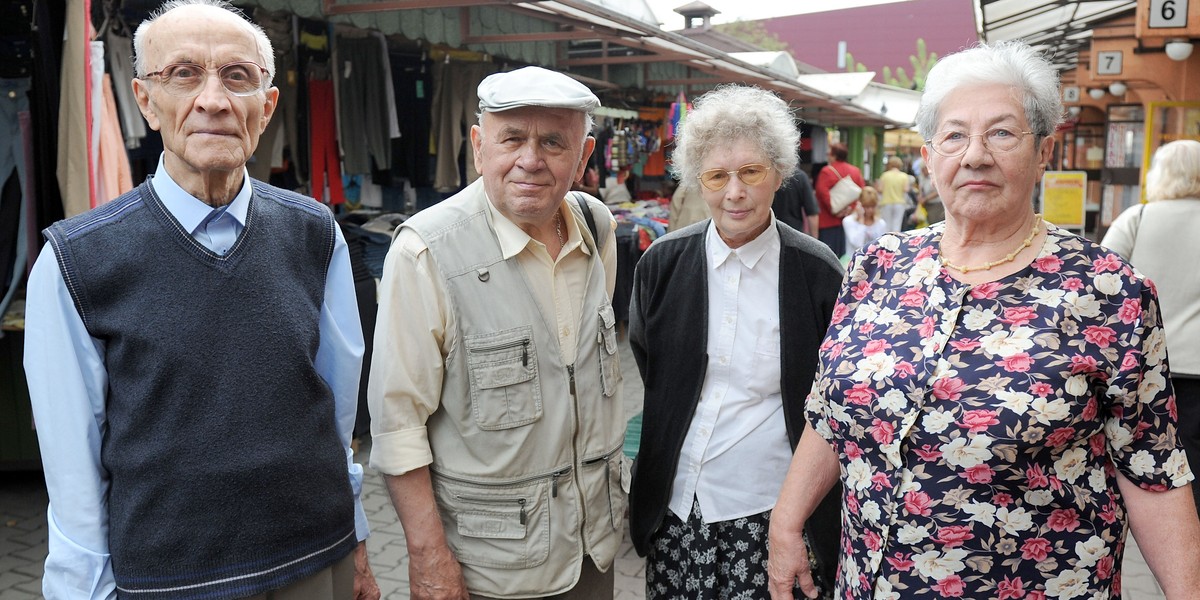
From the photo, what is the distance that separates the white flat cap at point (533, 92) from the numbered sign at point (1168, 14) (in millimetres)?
5455

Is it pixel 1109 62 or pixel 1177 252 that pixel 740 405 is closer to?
pixel 1177 252

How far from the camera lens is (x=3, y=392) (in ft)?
16.3

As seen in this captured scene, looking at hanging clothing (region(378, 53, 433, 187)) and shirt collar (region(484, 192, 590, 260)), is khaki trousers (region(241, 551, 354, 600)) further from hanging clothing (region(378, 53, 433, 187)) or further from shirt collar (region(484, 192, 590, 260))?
hanging clothing (region(378, 53, 433, 187))

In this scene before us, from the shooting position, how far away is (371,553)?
4547mm

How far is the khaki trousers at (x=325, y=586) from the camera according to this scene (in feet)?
5.94

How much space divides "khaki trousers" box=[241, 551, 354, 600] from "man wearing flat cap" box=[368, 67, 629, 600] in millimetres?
174

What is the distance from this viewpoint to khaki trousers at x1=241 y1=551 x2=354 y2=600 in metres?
1.81

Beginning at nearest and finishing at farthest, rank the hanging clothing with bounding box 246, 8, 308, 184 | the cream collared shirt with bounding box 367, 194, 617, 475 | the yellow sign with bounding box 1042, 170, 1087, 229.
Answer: the cream collared shirt with bounding box 367, 194, 617, 475 < the hanging clothing with bounding box 246, 8, 308, 184 < the yellow sign with bounding box 1042, 170, 1087, 229

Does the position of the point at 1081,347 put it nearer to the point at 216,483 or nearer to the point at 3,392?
the point at 216,483

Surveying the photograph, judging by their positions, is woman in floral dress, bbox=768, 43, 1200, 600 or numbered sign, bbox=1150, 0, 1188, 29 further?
numbered sign, bbox=1150, 0, 1188, 29

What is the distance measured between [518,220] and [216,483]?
897mm

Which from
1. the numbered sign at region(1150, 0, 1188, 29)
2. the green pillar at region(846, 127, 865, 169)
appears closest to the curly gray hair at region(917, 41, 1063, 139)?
the numbered sign at region(1150, 0, 1188, 29)

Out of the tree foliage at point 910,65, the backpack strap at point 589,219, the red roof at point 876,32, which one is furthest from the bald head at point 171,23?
the red roof at point 876,32

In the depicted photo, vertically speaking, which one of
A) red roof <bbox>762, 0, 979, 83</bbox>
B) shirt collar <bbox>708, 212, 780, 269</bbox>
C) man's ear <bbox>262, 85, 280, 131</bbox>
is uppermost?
red roof <bbox>762, 0, 979, 83</bbox>
